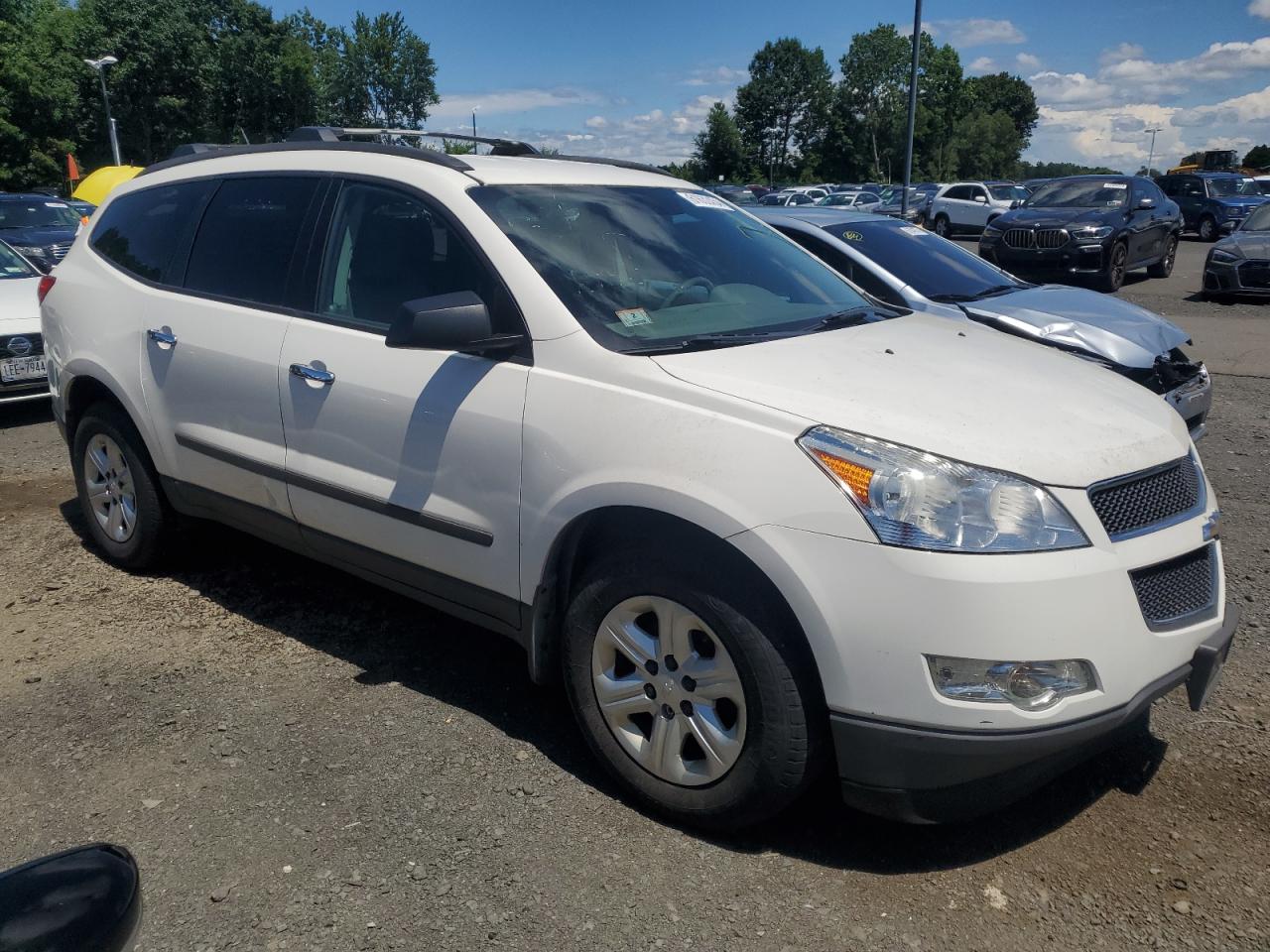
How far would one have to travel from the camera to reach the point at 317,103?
75375mm

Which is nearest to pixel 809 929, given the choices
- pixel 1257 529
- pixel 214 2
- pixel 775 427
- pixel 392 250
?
pixel 775 427

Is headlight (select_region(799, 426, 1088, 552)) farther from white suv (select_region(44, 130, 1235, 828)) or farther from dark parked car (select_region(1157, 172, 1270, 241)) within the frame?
dark parked car (select_region(1157, 172, 1270, 241))

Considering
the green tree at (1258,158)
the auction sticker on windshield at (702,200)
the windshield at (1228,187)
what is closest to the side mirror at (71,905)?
the auction sticker on windshield at (702,200)

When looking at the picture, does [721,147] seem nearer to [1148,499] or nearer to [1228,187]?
[1228,187]

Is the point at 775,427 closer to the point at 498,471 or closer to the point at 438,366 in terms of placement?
the point at 498,471

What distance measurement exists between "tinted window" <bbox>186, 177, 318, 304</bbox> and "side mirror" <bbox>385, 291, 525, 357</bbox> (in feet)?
3.39

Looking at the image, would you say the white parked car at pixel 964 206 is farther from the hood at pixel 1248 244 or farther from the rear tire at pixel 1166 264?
the hood at pixel 1248 244

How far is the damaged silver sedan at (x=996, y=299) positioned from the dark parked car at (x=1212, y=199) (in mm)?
22791

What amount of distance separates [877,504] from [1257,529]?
386 cm

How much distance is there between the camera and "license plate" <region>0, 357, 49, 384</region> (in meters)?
7.73

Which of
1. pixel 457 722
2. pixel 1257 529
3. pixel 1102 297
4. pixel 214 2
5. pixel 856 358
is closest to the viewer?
pixel 856 358

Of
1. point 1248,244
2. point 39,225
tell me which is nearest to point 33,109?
point 39,225

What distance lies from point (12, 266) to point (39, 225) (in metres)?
5.17

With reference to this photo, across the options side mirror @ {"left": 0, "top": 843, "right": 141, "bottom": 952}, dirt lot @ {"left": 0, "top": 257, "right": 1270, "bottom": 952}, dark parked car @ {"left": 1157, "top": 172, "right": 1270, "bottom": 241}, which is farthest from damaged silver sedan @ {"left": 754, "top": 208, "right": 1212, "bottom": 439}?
dark parked car @ {"left": 1157, "top": 172, "right": 1270, "bottom": 241}
